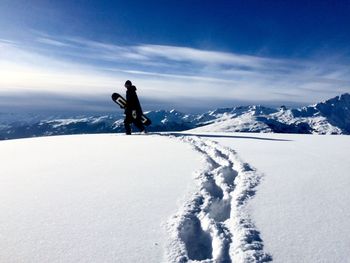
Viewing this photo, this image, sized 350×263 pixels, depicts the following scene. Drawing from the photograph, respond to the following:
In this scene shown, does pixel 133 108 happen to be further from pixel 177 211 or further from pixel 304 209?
pixel 304 209

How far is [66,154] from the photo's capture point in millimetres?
13531

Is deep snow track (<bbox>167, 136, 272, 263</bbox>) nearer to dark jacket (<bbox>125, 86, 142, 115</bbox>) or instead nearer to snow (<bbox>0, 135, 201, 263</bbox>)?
snow (<bbox>0, 135, 201, 263</bbox>)

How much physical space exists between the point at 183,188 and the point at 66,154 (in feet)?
23.9

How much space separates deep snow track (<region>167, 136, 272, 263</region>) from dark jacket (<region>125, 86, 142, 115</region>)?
1586 cm

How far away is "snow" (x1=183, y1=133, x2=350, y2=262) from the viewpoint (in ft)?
15.1

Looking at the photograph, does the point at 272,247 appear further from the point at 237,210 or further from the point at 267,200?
the point at 267,200

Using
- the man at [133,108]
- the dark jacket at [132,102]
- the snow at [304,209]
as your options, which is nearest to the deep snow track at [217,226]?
the snow at [304,209]

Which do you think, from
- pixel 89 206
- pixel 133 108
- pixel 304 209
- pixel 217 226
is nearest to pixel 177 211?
pixel 217 226

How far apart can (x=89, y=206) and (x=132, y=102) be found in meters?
18.0

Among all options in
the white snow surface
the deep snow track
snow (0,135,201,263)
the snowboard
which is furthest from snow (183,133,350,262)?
the snowboard

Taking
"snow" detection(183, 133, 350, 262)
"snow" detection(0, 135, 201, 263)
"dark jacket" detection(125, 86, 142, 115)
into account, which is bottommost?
"snow" detection(0, 135, 201, 263)

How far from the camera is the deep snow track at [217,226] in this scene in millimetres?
4613

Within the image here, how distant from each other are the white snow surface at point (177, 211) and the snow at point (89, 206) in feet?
0.06

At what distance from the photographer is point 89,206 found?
256 inches
